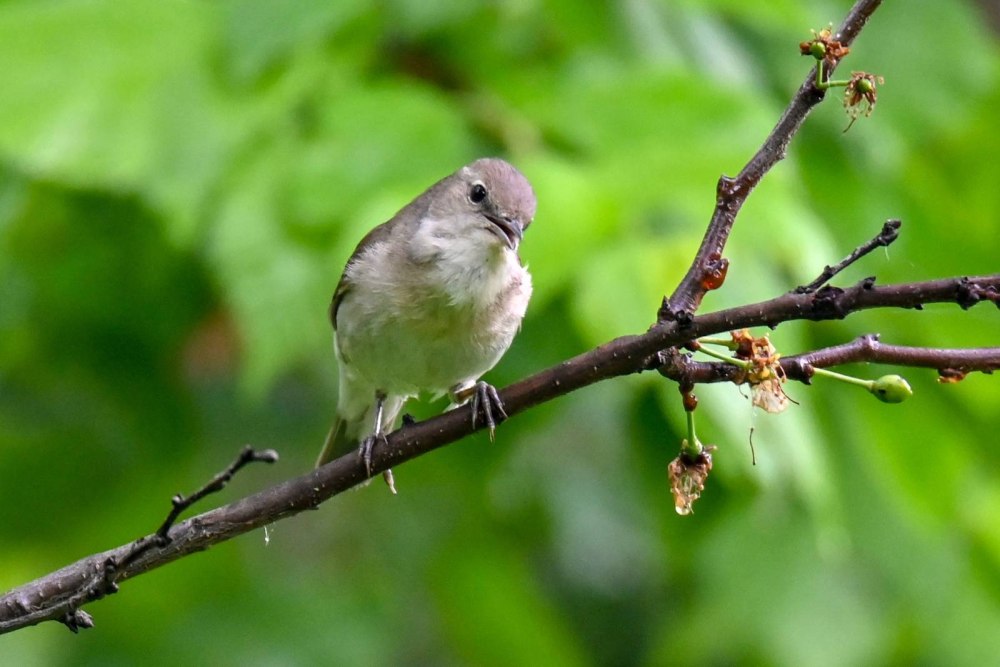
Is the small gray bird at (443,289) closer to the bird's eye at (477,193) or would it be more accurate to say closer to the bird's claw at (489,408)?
the bird's eye at (477,193)

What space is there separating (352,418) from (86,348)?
1108 millimetres

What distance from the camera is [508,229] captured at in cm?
388

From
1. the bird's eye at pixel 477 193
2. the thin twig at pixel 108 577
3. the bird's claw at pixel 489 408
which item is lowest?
the thin twig at pixel 108 577

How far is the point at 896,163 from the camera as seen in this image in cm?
518

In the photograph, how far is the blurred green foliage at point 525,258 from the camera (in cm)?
393

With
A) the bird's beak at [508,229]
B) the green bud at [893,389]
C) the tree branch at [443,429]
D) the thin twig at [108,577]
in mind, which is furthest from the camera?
the bird's beak at [508,229]

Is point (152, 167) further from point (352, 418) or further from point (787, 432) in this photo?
point (787, 432)

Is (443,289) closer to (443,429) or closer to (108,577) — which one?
(443,429)

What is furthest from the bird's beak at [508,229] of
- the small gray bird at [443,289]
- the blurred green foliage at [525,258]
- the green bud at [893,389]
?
the green bud at [893,389]

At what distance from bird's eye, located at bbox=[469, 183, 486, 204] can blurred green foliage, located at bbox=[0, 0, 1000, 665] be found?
0.54ft

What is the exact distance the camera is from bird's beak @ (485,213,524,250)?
12.6ft

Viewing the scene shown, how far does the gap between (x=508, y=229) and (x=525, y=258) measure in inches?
6.5

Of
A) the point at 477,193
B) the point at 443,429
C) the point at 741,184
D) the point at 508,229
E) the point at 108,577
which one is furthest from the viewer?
the point at 477,193

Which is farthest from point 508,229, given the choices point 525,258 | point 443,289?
point 443,289
